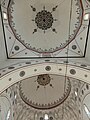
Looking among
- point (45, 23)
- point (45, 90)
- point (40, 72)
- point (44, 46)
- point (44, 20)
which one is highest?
point (44, 20)

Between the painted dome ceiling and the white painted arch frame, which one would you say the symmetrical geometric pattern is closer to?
the painted dome ceiling

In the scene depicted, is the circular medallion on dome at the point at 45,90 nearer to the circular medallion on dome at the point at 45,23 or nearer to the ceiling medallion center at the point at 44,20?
the circular medallion on dome at the point at 45,23

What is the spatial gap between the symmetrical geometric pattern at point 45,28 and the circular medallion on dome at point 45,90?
9.17 feet

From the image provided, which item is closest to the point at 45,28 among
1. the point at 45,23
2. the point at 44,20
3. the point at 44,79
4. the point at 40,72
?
the point at 45,23

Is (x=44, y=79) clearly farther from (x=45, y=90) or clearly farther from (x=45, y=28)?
(x=45, y=28)

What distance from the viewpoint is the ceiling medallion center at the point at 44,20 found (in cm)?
1088

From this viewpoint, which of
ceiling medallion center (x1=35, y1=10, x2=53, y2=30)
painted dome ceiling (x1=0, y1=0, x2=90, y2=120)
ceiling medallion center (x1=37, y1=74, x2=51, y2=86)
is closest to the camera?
painted dome ceiling (x1=0, y1=0, x2=90, y2=120)

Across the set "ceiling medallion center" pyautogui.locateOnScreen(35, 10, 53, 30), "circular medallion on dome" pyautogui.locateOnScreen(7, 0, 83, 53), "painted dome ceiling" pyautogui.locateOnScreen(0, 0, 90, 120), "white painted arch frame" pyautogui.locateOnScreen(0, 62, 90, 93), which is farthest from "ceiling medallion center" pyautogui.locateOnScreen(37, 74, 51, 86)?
"white painted arch frame" pyautogui.locateOnScreen(0, 62, 90, 93)

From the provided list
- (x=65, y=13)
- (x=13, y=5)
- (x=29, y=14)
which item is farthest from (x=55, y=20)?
(x=13, y=5)

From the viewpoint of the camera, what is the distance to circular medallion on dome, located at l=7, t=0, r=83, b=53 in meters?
10.3

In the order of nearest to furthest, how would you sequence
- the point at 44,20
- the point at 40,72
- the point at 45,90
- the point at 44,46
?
the point at 40,72 → the point at 44,20 → the point at 44,46 → the point at 45,90

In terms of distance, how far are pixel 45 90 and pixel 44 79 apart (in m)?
1.10

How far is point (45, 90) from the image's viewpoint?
14.1 meters

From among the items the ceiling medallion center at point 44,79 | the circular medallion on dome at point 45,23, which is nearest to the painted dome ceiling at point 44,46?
the circular medallion on dome at point 45,23
